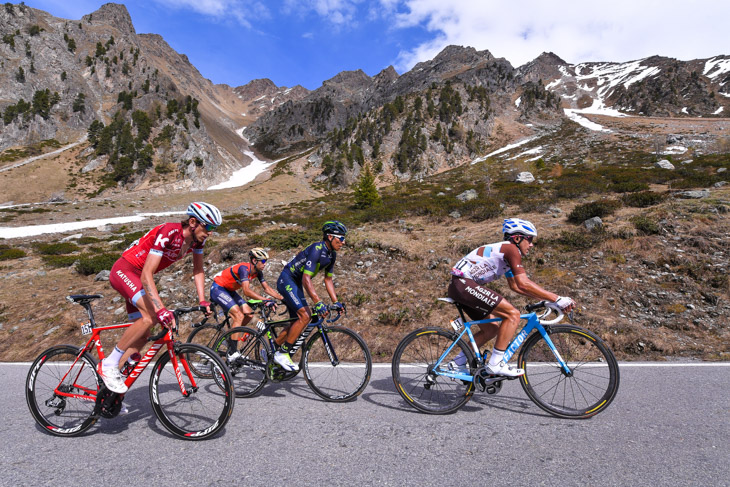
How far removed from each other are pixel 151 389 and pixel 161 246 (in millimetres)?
1587

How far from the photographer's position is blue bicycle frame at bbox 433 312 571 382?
4.27 m

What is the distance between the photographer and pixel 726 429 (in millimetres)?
3529

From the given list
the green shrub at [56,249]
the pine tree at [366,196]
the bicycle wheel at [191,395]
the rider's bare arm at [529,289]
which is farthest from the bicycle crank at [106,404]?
the pine tree at [366,196]

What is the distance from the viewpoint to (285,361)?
498 cm

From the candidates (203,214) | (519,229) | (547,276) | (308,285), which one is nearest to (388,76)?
(547,276)

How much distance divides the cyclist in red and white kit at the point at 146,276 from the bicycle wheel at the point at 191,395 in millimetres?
394

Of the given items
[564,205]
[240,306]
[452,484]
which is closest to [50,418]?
[240,306]

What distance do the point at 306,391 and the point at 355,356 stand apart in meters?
0.96

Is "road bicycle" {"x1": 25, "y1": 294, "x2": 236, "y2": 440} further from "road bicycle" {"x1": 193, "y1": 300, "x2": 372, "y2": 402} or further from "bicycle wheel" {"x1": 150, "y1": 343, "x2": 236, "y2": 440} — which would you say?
"road bicycle" {"x1": 193, "y1": 300, "x2": 372, "y2": 402}

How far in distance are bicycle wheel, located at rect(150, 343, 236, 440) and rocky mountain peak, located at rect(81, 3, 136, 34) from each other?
22193 centimetres

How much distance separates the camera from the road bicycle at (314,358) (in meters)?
4.84

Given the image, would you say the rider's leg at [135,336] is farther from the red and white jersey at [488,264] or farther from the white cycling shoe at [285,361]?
the red and white jersey at [488,264]

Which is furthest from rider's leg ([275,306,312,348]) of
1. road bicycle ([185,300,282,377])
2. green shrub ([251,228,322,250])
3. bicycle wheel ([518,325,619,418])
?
green shrub ([251,228,322,250])

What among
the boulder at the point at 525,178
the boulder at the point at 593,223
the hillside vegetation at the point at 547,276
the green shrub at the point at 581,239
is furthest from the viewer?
the boulder at the point at 525,178
